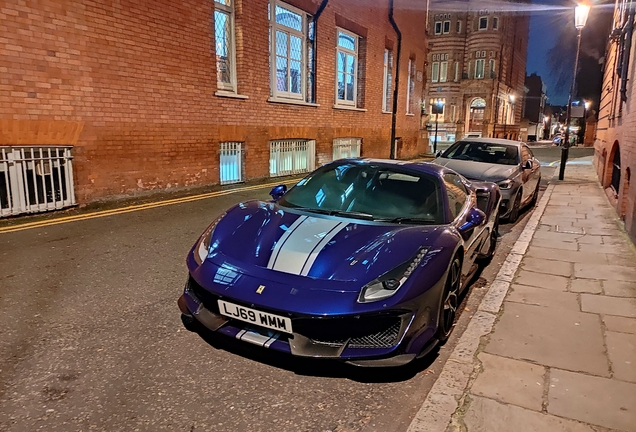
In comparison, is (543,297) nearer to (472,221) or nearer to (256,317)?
(472,221)

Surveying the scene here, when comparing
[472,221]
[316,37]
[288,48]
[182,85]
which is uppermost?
[316,37]

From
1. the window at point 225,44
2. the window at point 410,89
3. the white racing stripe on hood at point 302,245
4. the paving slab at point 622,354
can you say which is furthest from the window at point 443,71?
the white racing stripe on hood at point 302,245

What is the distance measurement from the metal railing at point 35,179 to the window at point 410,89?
1736 centimetres

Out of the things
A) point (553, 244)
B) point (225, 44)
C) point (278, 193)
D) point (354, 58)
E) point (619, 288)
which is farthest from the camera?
point (354, 58)

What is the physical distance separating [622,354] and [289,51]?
12162 millimetres

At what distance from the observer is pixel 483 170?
8.56 metres

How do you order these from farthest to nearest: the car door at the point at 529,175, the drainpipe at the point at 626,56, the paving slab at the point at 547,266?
the drainpipe at the point at 626,56 → the car door at the point at 529,175 → the paving slab at the point at 547,266

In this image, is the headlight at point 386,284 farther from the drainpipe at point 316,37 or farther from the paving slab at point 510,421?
the drainpipe at point 316,37

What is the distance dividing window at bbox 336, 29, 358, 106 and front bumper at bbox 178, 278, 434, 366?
46.7 feet

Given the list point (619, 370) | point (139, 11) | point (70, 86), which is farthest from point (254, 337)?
point (139, 11)

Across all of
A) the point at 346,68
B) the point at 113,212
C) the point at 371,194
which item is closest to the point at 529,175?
the point at 371,194

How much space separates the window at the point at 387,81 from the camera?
19625 mm

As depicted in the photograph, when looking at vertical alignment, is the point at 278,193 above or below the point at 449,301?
above

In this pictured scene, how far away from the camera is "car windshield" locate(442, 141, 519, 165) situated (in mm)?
9248
